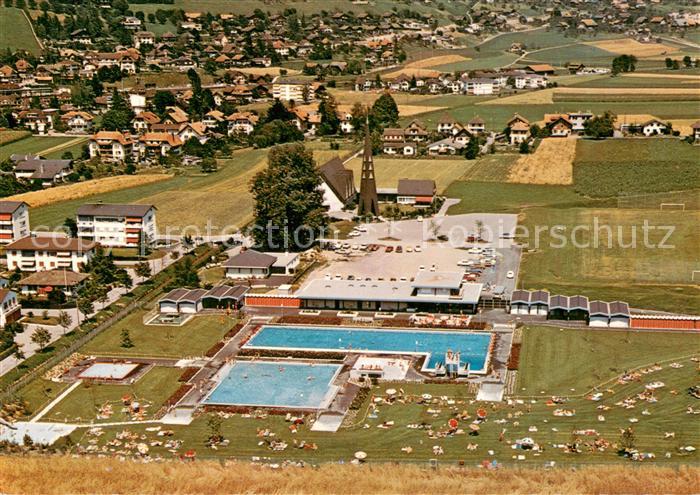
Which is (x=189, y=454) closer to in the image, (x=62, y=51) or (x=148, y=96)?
(x=148, y=96)

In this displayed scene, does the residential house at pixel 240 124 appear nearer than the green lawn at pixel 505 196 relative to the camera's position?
No

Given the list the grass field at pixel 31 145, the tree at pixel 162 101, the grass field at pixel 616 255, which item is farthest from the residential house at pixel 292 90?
the grass field at pixel 616 255

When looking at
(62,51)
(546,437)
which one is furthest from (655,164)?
(62,51)

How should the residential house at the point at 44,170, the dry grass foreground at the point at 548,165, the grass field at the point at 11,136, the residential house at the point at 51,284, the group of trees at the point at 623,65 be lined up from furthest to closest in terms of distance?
1. the group of trees at the point at 623,65
2. the grass field at the point at 11,136
3. the residential house at the point at 44,170
4. the dry grass foreground at the point at 548,165
5. the residential house at the point at 51,284

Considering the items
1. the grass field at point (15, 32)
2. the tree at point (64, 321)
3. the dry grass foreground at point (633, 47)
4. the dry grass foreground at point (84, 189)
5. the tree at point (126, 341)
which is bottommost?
the tree at point (126, 341)

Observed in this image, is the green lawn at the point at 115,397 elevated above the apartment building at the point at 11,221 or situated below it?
below

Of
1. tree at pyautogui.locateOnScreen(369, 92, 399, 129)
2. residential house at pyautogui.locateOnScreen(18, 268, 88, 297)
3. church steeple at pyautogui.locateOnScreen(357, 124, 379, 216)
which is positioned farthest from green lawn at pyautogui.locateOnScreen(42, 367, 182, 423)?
tree at pyautogui.locateOnScreen(369, 92, 399, 129)

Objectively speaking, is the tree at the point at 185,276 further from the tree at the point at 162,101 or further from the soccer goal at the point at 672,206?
the tree at the point at 162,101
